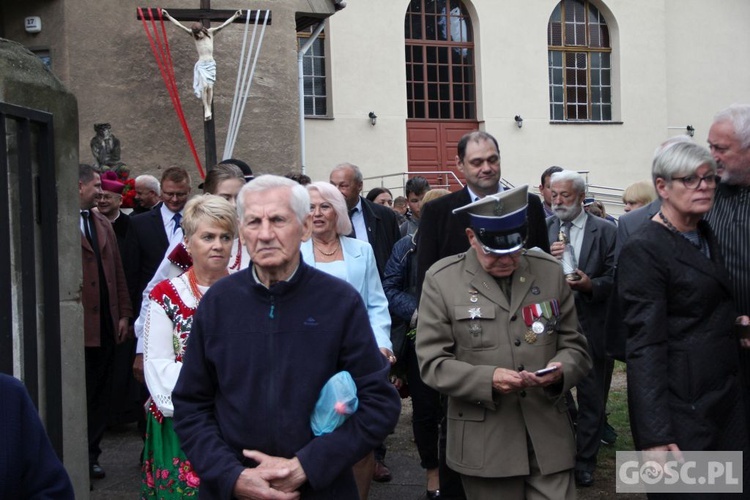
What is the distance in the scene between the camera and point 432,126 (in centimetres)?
2466

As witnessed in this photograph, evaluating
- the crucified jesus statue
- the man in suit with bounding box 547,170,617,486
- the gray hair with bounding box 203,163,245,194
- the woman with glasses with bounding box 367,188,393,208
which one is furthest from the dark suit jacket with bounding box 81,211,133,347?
the crucified jesus statue

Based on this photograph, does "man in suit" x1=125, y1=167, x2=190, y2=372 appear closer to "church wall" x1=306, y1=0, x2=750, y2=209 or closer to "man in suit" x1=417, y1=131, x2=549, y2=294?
"man in suit" x1=417, y1=131, x2=549, y2=294

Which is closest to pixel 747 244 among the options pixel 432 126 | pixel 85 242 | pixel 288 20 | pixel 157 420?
pixel 157 420

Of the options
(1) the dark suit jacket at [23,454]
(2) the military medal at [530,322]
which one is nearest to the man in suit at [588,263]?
(2) the military medal at [530,322]

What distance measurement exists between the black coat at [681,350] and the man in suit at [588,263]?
8.67 feet

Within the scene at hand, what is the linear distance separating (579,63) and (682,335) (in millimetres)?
23409

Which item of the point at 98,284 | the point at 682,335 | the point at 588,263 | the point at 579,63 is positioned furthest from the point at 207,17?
the point at 579,63

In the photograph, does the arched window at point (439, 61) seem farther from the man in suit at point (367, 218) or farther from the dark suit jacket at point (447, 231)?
the dark suit jacket at point (447, 231)

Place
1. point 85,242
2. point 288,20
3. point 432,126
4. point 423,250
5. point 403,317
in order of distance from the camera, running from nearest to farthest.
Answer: point 423,250, point 403,317, point 85,242, point 288,20, point 432,126

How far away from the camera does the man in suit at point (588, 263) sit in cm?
652

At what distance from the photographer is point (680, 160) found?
383 cm

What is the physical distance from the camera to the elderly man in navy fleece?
318 centimetres

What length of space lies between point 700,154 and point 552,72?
2262 centimetres

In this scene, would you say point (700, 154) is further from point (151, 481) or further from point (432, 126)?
point (432, 126)
